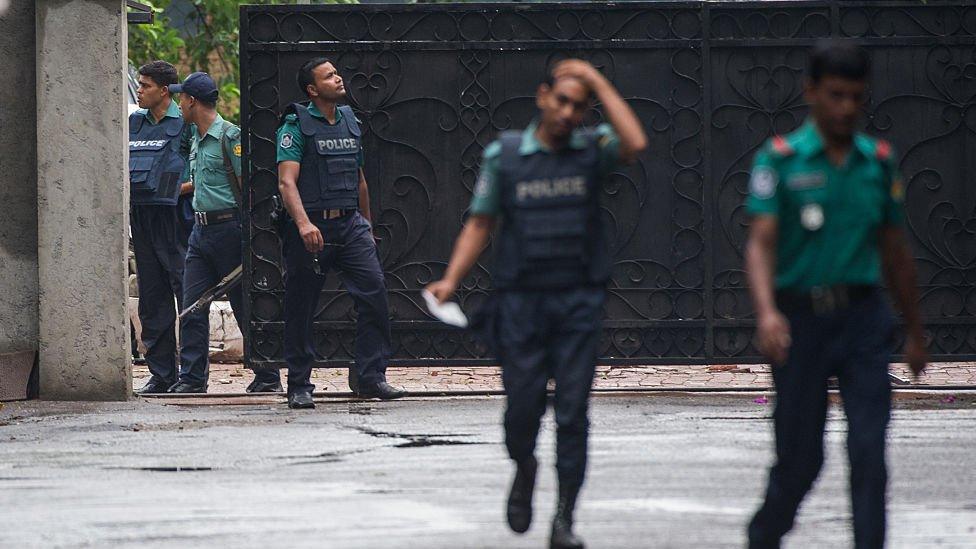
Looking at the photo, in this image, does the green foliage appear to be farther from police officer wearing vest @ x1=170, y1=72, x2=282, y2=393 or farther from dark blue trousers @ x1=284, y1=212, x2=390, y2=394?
dark blue trousers @ x1=284, y1=212, x2=390, y2=394

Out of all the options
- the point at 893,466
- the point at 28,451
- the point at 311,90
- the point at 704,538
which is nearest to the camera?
the point at 704,538

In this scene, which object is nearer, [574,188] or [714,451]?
[574,188]

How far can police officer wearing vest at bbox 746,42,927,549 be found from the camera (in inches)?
205

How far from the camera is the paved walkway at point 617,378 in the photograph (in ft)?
39.7

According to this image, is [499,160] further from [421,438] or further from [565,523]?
[421,438]

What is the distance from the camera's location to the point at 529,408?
631 centimetres

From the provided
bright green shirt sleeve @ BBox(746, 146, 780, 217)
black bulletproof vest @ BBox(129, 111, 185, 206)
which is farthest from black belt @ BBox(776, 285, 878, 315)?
black bulletproof vest @ BBox(129, 111, 185, 206)

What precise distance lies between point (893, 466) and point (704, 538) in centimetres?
210

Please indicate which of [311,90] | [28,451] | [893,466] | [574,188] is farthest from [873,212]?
[311,90]

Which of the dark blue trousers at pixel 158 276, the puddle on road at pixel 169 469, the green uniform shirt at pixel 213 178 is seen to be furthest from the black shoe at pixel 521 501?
the dark blue trousers at pixel 158 276

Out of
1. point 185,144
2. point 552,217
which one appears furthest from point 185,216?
point 552,217

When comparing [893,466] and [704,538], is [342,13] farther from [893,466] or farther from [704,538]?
[704,538]

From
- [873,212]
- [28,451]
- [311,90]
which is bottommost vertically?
[28,451]

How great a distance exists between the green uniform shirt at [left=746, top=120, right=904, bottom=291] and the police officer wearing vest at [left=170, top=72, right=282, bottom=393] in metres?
7.04
